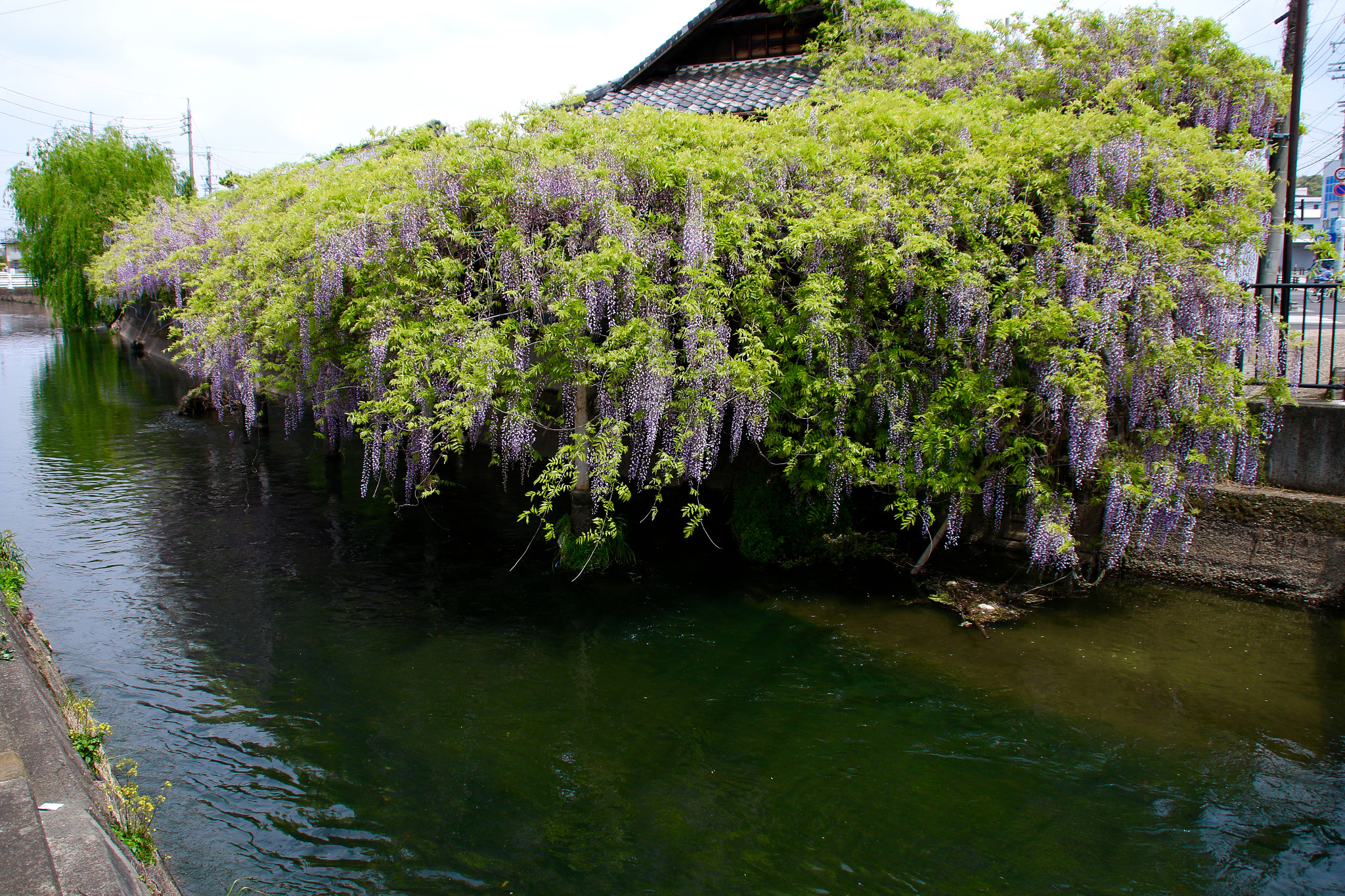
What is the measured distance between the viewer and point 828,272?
8195 mm

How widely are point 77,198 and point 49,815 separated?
1444 inches

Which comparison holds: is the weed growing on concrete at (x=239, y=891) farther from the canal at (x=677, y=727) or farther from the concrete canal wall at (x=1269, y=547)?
the concrete canal wall at (x=1269, y=547)

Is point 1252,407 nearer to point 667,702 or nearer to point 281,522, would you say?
point 667,702

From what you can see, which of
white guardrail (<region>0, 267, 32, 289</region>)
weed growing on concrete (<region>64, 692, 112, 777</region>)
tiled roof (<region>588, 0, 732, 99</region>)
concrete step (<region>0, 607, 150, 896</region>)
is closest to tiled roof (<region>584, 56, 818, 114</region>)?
tiled roof (<region>588, 0, 732, 99</region>)

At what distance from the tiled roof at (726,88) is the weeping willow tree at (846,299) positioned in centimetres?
603

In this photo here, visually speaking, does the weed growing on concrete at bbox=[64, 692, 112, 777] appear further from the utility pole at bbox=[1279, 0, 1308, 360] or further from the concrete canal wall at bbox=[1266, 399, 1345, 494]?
the utility pole at bbox=[1279, 0, 1308, 360]

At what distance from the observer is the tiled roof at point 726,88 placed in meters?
14.9

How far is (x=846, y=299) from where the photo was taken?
8422 mm

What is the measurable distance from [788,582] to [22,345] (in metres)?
41.3

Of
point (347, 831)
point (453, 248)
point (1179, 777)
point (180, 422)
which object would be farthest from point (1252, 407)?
point (180, 422)

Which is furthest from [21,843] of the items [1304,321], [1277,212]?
[1277,212]

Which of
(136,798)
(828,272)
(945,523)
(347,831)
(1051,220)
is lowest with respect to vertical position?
(347,831)

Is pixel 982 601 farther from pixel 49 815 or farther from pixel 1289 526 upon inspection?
pixel 49 815

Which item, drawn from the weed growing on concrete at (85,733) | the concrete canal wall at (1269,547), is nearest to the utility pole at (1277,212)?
the concrete canal wall at (1269,547)
